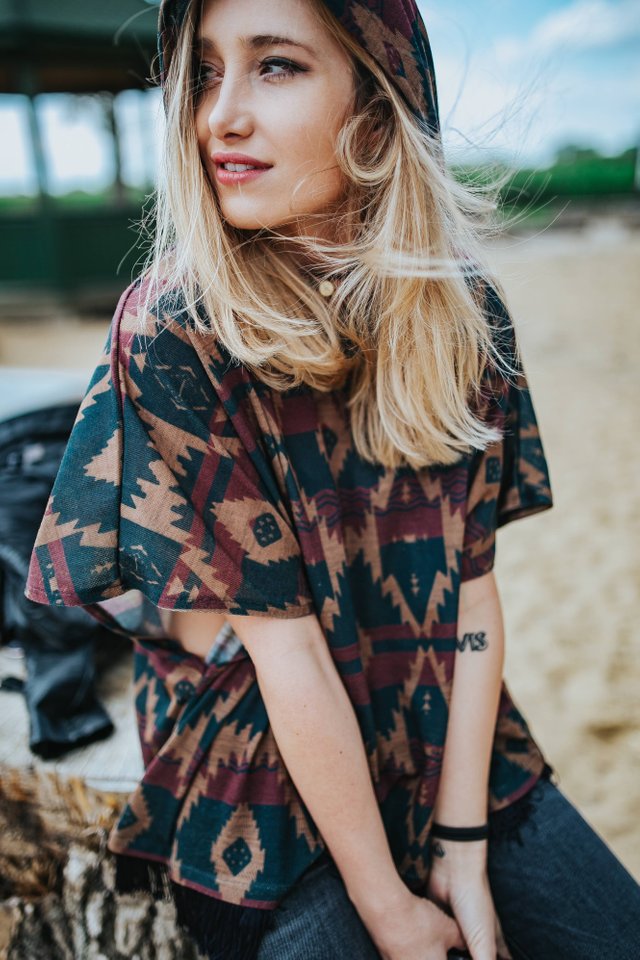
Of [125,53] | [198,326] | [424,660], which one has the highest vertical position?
[125,53]

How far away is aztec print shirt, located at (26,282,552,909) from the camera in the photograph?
983 millimetres

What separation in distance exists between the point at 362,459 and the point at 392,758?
0.50 meters

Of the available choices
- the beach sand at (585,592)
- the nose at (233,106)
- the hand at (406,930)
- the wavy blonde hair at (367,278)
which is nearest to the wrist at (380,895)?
the hand at (406,930)

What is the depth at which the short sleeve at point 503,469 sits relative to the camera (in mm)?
1251

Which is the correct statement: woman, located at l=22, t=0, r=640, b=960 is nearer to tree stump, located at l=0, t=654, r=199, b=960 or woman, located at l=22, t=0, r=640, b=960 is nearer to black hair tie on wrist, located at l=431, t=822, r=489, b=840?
black hair tie on wrist, located at l=431, t=822, r=489, b=840

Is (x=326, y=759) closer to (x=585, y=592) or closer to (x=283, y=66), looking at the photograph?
(x=283, y=66)

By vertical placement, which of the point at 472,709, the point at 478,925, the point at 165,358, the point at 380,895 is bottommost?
the point at 478,925

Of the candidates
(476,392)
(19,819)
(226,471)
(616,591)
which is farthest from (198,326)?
(616,591)

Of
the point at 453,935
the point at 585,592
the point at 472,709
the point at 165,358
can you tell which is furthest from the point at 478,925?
the point at 585,592

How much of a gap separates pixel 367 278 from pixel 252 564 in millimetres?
474

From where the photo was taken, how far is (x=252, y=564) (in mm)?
1025

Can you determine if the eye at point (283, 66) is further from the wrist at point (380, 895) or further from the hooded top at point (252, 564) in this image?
the wrist at point (380, 895)

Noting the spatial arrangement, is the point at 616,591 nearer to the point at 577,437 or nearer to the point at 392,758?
the point at 577,437

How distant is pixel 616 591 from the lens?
10.5ft
